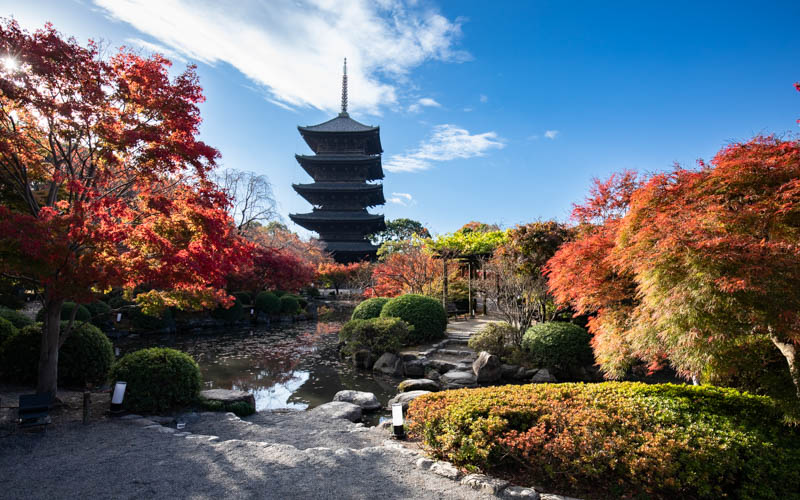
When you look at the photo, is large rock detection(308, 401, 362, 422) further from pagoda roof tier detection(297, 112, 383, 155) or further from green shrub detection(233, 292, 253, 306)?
pagoda roof tier detection(297, 112, 383, 155)

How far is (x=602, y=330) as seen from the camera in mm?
5738

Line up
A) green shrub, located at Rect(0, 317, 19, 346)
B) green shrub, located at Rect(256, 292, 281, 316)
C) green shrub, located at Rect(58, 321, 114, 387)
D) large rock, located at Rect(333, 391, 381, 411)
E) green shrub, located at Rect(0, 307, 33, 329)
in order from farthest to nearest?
green shrub, located at Rect(256, 292, 281, 316), green shrub, located at Rect(0, 307, 33, 329), large rock, located at Rect(333, 391, 381, 411), green shrub, located at Rect(0, 317, 19, 346), green shrub, located at Rect(58, 321, 114, 387)

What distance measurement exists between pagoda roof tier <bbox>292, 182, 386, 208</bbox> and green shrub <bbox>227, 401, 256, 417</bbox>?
979 inches

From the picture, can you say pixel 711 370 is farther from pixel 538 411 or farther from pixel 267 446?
pixel 267 446

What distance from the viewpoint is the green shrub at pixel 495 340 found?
29.0 feet

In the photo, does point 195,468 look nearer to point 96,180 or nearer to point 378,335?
point 96,180

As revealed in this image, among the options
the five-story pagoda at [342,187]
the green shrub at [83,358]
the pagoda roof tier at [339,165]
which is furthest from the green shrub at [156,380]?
the pagoda roof tier at [339,165]

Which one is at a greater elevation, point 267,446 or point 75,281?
point 75,281

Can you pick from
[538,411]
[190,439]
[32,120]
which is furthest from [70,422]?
[538,411]

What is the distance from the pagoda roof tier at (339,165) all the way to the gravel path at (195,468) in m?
27.0

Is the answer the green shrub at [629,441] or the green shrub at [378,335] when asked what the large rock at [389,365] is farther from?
the green shrub at [629,441]

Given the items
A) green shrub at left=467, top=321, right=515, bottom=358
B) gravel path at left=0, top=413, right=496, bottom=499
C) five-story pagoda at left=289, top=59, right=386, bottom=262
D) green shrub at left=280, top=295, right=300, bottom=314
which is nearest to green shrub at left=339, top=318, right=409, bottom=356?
green shrub at left=467, top=321, right=515, bottom=358

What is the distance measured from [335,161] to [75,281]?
87.7 feet

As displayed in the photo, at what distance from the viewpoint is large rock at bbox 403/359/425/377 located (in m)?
8.65
